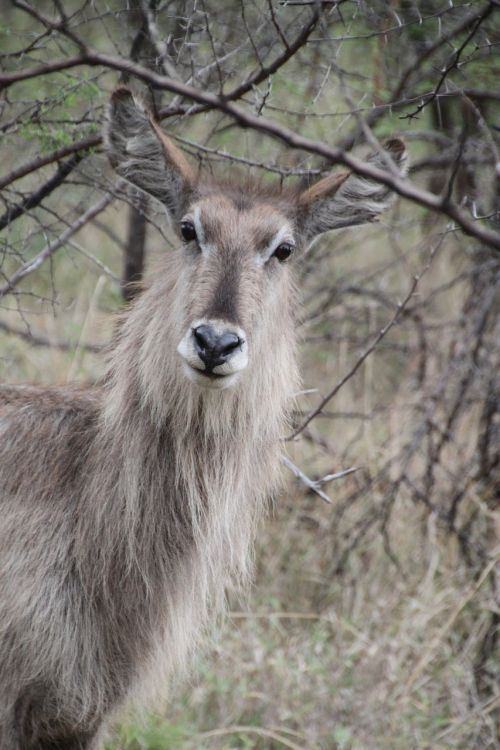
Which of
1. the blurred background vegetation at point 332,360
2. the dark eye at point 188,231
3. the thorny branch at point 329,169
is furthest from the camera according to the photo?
the blurred background vegetation at point 332,360

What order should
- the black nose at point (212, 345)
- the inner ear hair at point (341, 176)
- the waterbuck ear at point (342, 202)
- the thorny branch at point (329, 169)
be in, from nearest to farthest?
the black nose at point (212, 345), the inner ear hair at point (341, 176), the waterbuck ear at point (342, 202), the thorny branch at point (329, 169)

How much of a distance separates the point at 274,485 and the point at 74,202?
2.38m

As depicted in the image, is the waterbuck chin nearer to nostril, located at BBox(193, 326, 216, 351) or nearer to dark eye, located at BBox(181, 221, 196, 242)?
dark eye, located at BBox(181, 221, 196, 242)

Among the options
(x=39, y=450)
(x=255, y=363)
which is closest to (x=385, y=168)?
(x=255, y=363)

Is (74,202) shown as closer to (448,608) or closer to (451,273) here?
(448,608)

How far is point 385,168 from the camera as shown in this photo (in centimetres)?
381

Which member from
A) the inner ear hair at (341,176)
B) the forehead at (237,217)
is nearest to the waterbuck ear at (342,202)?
the inner ear hair at (341,176)

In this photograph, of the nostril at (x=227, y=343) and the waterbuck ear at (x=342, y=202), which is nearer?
the nostril at (x=227, y=343)

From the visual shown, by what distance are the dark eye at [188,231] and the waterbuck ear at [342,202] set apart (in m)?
0.51

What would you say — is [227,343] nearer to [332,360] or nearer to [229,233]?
[229,233]

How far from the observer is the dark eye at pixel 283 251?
12.2 feet

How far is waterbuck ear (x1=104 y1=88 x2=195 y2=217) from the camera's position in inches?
146

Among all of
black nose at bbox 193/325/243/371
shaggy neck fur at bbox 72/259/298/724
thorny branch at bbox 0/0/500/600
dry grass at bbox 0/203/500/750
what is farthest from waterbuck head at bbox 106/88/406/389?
dry grass at bbox 0/203/500/750

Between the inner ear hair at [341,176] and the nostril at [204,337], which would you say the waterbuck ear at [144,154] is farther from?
the nostril at [204,337]
